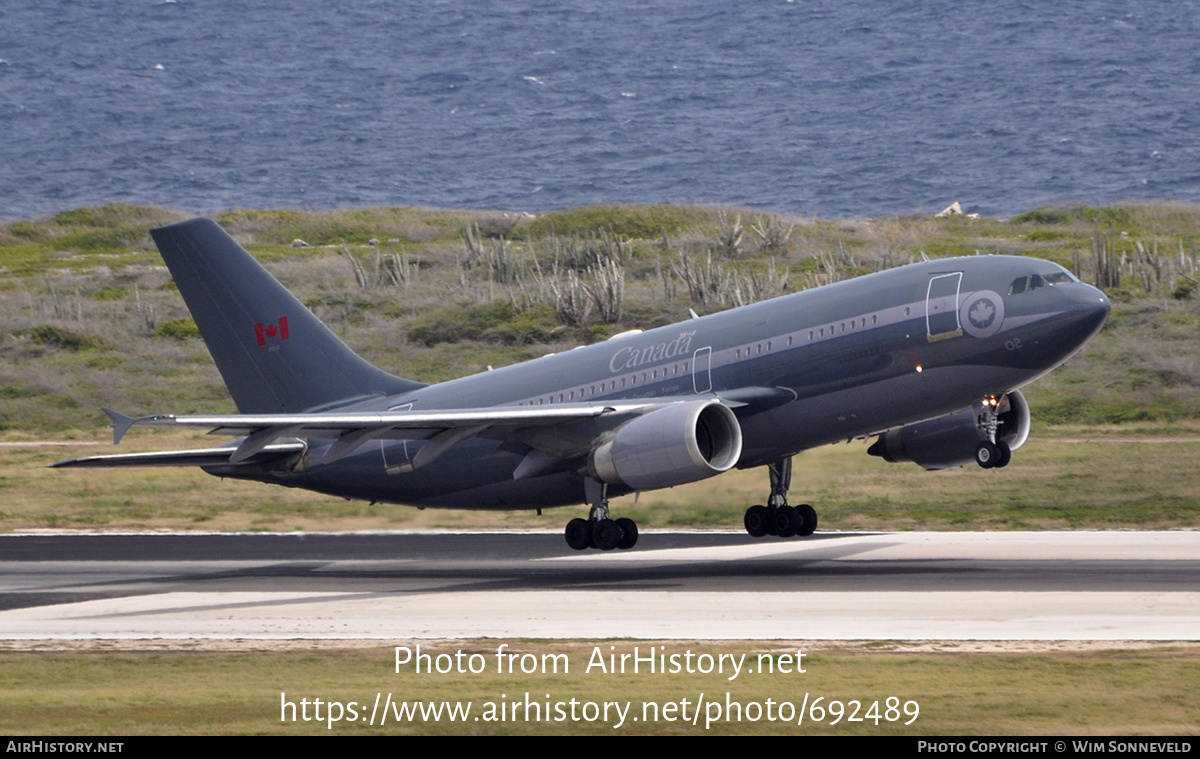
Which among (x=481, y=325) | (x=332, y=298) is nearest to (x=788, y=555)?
(x=481, y=325)

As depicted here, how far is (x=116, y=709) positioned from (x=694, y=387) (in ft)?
56.0

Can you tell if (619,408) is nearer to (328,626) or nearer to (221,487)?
(328,626)

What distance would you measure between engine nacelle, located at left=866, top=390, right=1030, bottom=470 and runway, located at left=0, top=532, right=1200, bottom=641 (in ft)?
6.44

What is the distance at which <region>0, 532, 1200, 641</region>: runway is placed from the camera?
22719 millimetres

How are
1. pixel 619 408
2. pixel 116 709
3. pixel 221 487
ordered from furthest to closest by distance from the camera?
pixel 221 487, pixel 619 408, pixel 116 709

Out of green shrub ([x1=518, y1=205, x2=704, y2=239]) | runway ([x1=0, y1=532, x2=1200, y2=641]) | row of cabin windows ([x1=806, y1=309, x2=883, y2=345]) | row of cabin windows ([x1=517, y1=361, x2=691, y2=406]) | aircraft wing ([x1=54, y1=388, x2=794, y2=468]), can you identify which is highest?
green shrub ([x1=518, y1=205, x2=704, y2=239])

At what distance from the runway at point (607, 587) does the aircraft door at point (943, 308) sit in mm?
4499

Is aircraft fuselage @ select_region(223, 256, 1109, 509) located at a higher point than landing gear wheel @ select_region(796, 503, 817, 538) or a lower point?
higher

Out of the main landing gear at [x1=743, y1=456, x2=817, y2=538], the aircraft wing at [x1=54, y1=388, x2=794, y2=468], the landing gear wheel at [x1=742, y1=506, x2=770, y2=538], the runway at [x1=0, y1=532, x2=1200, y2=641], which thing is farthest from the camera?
the landing gear wheel at [x1=742, y1=506, x2=770, y2=538]

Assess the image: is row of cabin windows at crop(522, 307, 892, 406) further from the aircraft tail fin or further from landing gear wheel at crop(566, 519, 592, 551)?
the aircraft tail fin

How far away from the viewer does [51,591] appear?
29.0 m

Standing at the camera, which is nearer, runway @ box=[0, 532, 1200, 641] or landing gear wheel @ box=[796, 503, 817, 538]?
runway @ box=[0, 532, 1200, 641]

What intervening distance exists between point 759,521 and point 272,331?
11947 millimetres

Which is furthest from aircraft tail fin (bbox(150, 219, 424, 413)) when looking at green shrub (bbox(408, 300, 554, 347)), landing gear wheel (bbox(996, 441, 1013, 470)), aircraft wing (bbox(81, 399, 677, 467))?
green shrub (bbox(408, 300, 554, 347))
